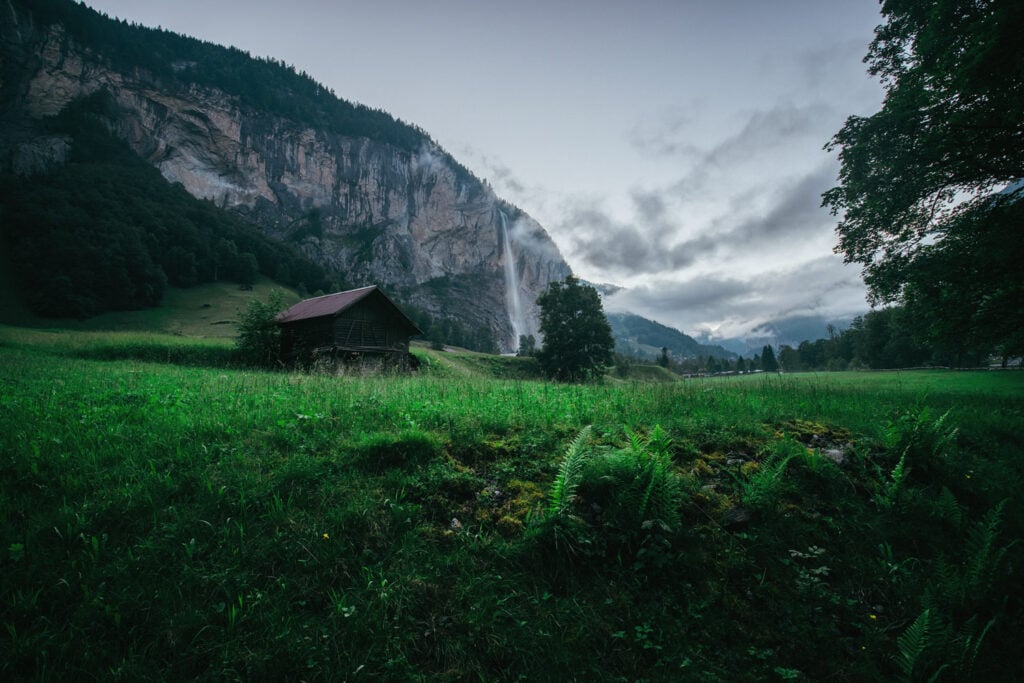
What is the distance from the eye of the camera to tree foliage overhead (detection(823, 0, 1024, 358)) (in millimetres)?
8477

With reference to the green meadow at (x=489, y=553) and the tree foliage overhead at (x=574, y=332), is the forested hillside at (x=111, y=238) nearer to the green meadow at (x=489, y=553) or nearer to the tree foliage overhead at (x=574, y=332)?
the tree foliage overhead at (x=574, y=332)

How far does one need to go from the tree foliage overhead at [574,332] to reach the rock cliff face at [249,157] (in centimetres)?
12622

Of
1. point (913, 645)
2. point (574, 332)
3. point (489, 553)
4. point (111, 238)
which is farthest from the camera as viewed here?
A: point (111, 238)

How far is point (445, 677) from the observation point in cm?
246

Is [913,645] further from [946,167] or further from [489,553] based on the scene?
[946,167]

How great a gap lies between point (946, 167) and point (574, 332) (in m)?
31.1

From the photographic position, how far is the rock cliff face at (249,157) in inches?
4311

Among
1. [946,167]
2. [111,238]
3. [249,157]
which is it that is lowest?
[946,167]

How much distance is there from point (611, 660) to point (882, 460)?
5.39 meters

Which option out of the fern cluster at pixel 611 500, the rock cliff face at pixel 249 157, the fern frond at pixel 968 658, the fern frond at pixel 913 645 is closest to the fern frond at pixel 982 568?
the fern frond at pixel 968 658

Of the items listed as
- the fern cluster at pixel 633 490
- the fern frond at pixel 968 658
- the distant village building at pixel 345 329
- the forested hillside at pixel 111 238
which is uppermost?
the forested hillside at pixel 111 238

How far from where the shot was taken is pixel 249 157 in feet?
508

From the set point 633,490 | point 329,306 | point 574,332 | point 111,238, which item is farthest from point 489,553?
point 111,238

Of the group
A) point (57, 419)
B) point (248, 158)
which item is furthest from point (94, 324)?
point (248, 158)
